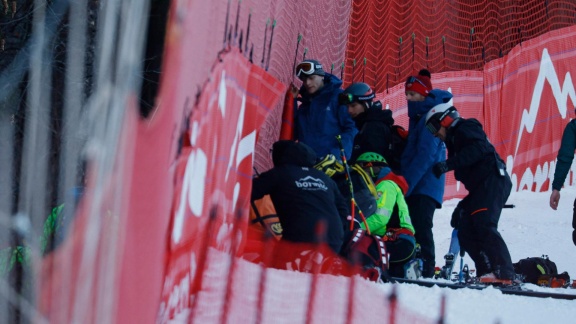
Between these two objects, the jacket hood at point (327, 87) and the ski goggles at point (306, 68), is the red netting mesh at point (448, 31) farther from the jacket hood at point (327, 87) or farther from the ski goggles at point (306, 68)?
the ski goggles at point (306, 68)

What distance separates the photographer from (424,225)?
6.64 meters

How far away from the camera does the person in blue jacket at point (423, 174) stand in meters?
6.59

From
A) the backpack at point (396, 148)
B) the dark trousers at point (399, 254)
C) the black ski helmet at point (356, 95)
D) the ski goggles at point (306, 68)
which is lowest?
the dark trousers at point (399, 254)

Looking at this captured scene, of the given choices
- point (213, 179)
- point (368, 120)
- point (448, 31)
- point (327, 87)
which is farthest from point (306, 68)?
point (448, 31)

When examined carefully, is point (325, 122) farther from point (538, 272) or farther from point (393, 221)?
point (538, 272)

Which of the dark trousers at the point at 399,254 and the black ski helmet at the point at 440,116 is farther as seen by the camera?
the black ski helmet at the point at 440,116

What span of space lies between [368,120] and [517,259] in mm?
2477

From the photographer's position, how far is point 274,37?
4.95m

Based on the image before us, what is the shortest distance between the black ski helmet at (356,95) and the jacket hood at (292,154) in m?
1.37

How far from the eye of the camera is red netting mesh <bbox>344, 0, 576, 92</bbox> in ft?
34.9

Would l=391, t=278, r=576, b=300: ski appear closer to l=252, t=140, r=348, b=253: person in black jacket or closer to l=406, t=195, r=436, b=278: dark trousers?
l=252, t=140, r=348, b=253: person in black jacket

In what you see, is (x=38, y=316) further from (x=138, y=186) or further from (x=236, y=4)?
(x=236, y=4)

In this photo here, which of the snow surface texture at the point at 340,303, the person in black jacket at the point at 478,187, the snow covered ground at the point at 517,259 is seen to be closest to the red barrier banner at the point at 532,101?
the snow covered ground at the point at 517,259

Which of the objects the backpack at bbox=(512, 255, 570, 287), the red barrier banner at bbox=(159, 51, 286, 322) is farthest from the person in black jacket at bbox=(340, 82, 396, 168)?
the red barrier banner at bbox=(159, 51, 286, 322)
